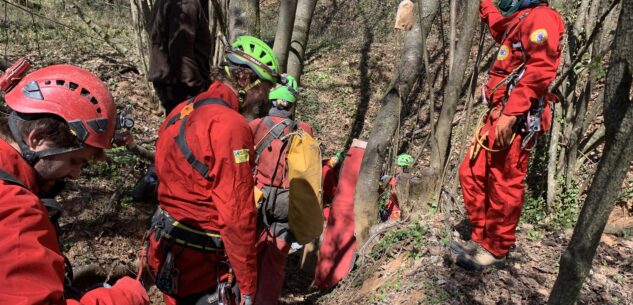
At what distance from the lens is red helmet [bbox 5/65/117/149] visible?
1.63 m

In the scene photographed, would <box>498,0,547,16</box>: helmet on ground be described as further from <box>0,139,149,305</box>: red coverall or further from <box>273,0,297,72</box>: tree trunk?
<box>0,139,149,305</box>: red coverall

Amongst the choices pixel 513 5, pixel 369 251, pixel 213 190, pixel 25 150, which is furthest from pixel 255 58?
pixel 369 251

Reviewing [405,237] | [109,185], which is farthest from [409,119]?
[109,185]

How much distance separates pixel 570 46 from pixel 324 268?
11.6 ft

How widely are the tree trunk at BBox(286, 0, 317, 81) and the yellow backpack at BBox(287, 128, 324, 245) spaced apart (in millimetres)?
1516

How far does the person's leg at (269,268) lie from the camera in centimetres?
407

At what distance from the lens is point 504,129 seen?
10.6 feet

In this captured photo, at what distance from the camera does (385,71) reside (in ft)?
37.6

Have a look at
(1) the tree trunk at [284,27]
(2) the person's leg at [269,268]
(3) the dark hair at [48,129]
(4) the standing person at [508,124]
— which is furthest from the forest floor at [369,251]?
(3) the dark hair at [48,129]

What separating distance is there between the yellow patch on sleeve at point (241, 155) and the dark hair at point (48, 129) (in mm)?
827

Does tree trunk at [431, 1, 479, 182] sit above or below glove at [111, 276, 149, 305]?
above

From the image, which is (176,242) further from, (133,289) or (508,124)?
(508,124)

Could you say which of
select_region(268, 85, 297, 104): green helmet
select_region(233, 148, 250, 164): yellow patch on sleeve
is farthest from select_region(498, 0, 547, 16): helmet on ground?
select_region(233, 148, 250, 164): yellow patch on sleeve

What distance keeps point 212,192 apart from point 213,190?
2 centimetres
